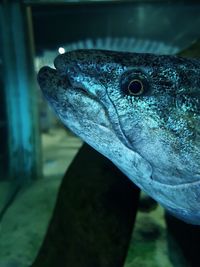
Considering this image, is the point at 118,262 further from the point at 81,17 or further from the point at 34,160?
the point at 81,17

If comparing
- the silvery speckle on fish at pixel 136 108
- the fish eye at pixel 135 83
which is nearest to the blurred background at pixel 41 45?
the silvery speckle on fish at pixel 136 108

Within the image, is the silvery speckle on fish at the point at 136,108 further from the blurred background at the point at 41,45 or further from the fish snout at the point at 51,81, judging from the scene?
the blurred background at the point at 41,45

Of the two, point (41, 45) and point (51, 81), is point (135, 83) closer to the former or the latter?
point (51, 81)

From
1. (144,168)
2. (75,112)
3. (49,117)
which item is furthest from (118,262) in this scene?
(49,117)

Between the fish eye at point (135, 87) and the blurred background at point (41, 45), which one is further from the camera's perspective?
the blurred background at point (41, 45)

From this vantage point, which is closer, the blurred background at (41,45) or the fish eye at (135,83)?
the fish eye at (135,83)

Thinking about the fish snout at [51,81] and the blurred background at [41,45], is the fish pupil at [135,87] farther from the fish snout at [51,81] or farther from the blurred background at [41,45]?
the blurred background at [41,45]

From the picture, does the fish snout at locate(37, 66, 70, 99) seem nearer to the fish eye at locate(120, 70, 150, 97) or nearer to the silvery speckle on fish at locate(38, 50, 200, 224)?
the silvery speckle on fish at locate(38, 50, 200, 224)

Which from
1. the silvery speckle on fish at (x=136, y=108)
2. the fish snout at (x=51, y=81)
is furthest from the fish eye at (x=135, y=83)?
the fish snout at (x=51, y=81)
